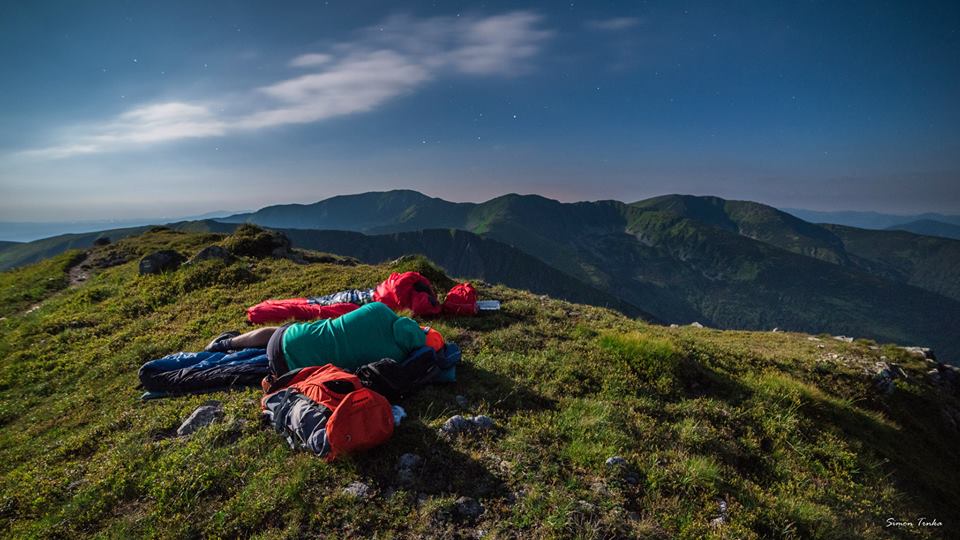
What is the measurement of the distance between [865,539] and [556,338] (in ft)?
23.1

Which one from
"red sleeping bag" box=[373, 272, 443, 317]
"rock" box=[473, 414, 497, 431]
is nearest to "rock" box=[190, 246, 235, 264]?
"red sleeping bag" box=[373, 272, 443, 317]

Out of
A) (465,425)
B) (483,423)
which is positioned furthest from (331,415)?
(483,423)

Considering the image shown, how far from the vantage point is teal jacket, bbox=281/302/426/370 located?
25.3 feet

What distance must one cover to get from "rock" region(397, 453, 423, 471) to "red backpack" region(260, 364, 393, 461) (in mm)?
391

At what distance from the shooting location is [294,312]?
12.3 metres

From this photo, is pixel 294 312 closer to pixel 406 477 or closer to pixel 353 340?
pixel 353 340

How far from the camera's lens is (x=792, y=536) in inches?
201

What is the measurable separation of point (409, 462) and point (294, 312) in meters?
8.26

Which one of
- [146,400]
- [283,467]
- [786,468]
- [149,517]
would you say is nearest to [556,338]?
[786,468]

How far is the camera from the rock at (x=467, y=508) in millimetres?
5004

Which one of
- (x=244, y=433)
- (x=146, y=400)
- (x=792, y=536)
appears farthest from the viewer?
(x=146, y=400)

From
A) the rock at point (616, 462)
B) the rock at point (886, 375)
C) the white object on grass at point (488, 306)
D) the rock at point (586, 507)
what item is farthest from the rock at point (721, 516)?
the rock at point (886, 375)

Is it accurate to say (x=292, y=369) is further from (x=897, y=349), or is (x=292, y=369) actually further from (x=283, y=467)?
(x=897, y=349)

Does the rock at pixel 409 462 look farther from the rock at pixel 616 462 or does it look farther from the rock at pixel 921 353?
the rock at pixel 921 353
